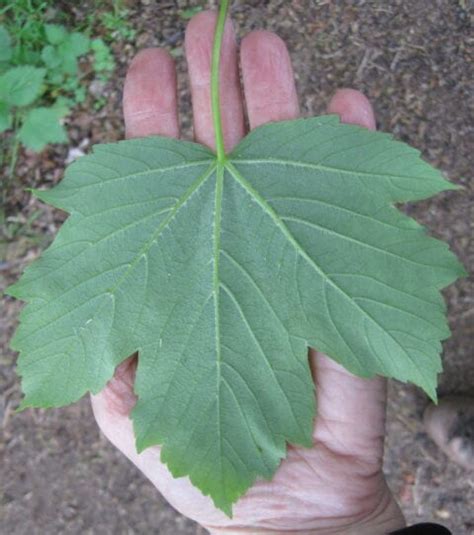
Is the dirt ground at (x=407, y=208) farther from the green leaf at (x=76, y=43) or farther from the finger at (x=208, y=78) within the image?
the finger at (x=208, y=78)

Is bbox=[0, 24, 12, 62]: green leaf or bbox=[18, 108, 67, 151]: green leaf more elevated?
bbox=[0, 24, 12, 62]: green leaf

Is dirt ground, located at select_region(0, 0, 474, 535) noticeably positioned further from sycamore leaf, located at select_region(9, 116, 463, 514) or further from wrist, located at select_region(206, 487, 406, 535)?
sycamore leaf, located at select_region(9, 116, 463, 514)

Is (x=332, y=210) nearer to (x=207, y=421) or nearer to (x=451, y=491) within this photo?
(x=207, y=421)

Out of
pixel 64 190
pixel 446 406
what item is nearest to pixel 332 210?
pixel 64 190

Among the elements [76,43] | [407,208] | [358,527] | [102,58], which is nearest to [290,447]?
[358,527]

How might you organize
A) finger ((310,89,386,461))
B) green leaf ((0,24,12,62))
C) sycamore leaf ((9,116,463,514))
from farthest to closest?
green leaf ((0,24,12,62))
finger ((310,89,386,461))
sycamore leaf ((9,116,463,514))

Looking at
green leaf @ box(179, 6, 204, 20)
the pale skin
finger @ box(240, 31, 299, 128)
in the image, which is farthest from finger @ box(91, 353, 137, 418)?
green leaf @ box(179, 6, 204, 20)
